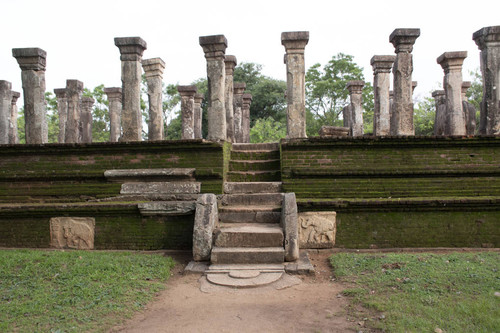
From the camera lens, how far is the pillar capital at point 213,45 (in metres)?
7.34

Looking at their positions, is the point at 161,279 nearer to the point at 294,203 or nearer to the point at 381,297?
the point at 294,203

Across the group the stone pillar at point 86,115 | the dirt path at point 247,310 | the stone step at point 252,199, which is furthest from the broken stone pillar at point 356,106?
the stone pillar at point 86,115

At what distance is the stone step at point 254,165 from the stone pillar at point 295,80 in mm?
599

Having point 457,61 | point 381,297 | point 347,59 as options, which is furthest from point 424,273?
point 347,59

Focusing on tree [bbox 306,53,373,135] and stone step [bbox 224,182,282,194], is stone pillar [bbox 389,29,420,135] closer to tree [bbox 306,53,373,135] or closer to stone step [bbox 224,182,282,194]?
stone step [bbox 224,182,282,194]

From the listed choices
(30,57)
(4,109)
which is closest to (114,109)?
(4,109)

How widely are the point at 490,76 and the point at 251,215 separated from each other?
588cm

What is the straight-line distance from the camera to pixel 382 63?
1070 cm

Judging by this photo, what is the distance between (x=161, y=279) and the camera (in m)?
4.62

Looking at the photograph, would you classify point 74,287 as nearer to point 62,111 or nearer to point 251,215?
point 251,215

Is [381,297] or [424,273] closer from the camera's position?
[381,297]

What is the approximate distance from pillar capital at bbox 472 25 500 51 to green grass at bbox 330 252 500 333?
4.70 m

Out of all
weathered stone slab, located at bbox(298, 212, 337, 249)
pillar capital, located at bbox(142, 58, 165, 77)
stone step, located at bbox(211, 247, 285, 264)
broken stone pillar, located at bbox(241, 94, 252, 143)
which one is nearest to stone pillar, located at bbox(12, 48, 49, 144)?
pillar capital, located at bbox(142, 58, 165, 77)

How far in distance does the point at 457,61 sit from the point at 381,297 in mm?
8181
